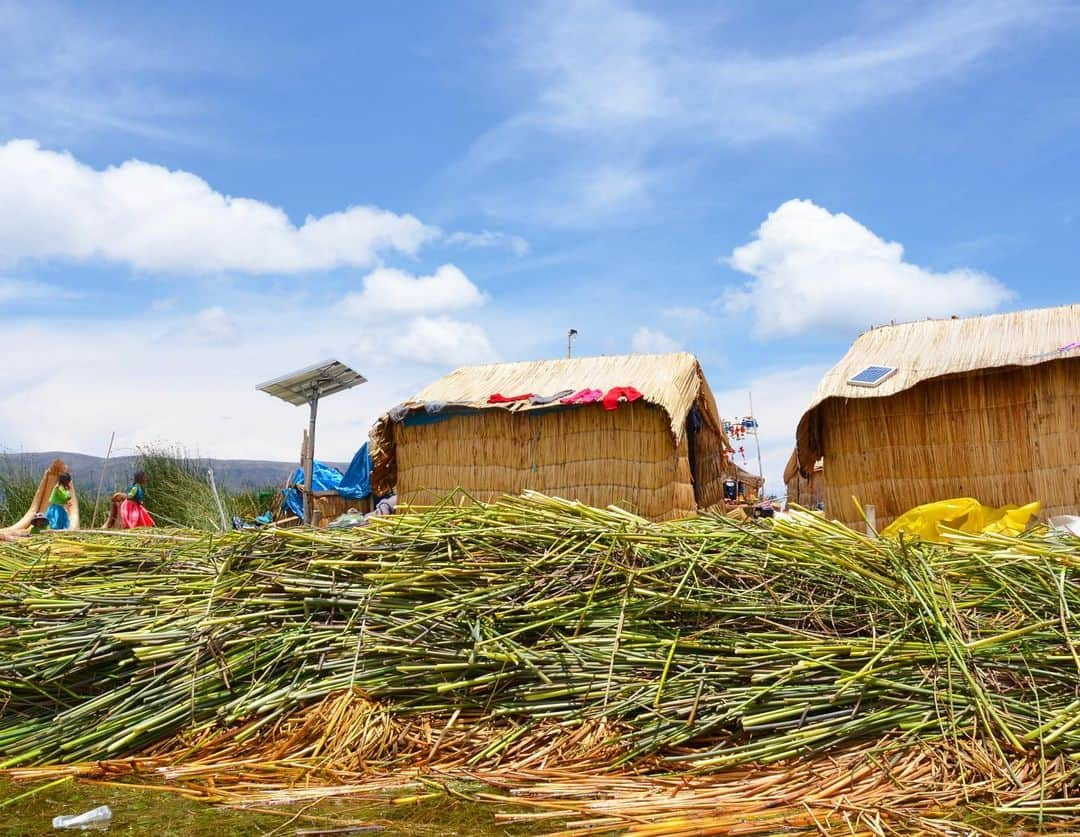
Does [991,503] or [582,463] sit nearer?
[991,503]

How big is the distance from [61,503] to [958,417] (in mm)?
9098

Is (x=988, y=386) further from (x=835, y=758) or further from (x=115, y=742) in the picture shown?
(x=115, y=742)

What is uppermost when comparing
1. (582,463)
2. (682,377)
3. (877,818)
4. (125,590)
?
(682,377)

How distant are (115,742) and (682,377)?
292 inches

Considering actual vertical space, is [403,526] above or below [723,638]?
above

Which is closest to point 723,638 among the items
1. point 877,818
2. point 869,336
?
point 877,818

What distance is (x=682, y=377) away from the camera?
10.1 m

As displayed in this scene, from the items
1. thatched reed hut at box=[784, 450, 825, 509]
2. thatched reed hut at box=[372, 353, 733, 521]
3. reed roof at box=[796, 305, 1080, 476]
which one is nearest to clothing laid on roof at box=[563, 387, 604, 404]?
thatched reed hut at box=[372, 353, 733, 521]

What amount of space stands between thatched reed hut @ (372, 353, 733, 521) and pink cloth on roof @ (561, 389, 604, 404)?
0.10 metres

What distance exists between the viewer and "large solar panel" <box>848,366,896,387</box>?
7.96m

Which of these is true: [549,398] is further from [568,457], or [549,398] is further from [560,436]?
[568,457]

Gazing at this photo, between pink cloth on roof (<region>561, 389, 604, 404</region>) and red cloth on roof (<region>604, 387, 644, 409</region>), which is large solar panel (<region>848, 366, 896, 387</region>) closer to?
red cloth on roof (<region>604, 387, 644, 409</region>)

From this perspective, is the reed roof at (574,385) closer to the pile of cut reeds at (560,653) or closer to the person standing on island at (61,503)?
the person standing on island at (61,503)

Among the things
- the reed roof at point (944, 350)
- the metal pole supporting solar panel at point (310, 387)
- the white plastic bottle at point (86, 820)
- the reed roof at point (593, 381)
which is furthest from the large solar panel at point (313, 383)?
the white plastic bottle at point (86, 820)
